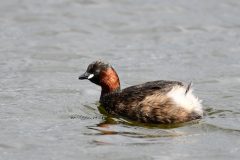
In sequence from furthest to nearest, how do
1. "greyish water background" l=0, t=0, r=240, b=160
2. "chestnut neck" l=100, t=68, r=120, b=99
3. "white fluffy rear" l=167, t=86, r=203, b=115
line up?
"chestnut neck" l=100, t=68, r=120, b=99, "white fluffy rear" l=167, t=86, r=203, b=115, "greyish water background" l=0, t=0, r=240, b=160

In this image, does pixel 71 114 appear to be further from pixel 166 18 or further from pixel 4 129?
pixel 166 18

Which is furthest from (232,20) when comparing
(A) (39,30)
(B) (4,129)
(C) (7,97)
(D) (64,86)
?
(B) (4,129)

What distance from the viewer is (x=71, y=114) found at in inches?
375

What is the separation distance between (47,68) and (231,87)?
9.80 feet

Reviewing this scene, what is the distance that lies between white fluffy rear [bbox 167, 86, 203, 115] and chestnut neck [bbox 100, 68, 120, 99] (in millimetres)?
1037

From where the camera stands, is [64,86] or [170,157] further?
[64,86]

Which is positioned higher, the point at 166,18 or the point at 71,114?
the point at 166,18

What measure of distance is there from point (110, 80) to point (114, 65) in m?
2.54

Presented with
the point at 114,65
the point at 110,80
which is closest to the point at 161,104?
the point at 110,80

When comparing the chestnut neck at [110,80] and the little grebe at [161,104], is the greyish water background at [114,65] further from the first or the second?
the chestnut neck at [110,80]

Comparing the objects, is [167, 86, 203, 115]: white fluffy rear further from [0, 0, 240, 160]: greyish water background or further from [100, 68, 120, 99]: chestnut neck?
[100, 68, 120, 99]: chestnut neck

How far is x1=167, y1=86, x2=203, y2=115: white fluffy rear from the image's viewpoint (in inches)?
349

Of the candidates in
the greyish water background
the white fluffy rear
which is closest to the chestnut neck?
the greyish water background

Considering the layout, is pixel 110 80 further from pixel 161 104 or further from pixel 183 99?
pixel 183 99
